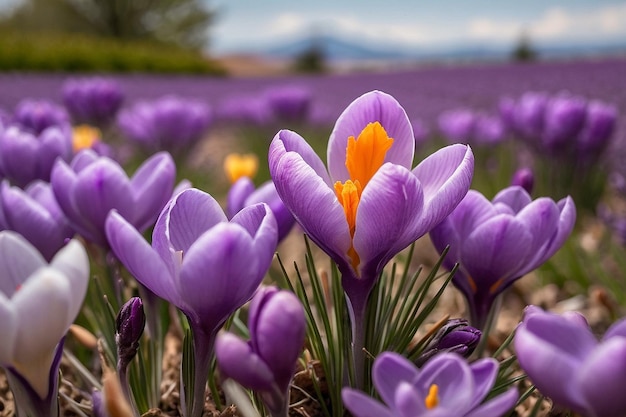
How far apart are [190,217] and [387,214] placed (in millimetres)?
212

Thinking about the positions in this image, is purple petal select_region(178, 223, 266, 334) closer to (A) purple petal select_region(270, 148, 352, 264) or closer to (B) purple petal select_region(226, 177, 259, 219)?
(A) purple petal select_region(270, 148, 352, 264)

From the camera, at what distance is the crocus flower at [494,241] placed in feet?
2.41

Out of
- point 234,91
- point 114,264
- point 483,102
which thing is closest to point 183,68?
point 234,91

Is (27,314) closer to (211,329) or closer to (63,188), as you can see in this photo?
(211,329)

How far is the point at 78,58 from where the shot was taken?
15.0 m

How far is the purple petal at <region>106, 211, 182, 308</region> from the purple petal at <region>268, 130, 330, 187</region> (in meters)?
0.15

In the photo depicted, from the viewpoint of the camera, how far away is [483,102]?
5.97m

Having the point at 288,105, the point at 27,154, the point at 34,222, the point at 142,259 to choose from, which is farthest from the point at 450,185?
the point at 288,105

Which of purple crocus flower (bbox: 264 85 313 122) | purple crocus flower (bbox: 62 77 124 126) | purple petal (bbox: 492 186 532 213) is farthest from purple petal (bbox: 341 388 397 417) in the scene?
purple crocus flower (bbox: 264 85 313 122)

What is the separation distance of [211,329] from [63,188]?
0.40 meters

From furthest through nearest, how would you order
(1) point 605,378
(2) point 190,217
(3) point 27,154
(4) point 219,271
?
(3) point 27,154, (2) point 190,217, (4) point 219,271, (1) point 605,378

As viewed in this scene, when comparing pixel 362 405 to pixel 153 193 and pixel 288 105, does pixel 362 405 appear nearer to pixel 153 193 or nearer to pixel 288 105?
pixel 153 193

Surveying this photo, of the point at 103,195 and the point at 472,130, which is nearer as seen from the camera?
the point at 103,195

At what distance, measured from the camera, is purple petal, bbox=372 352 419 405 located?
1.70 ft
